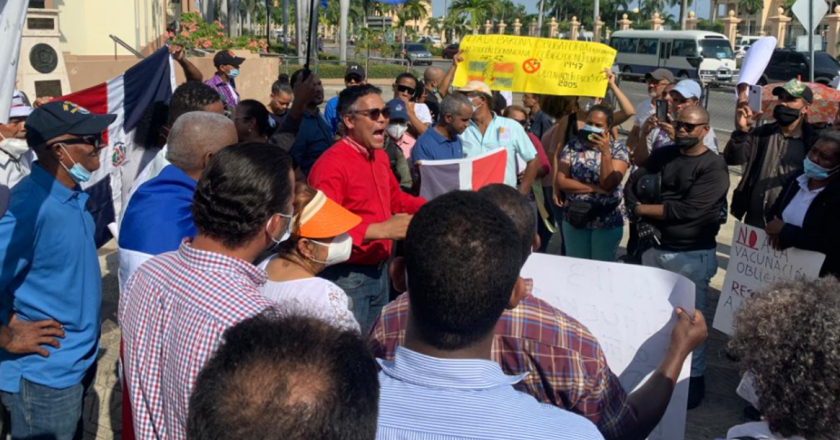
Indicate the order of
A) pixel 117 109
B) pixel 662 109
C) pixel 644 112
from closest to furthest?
pixel 117 109 → pixel 662 109 → pixel 644 112

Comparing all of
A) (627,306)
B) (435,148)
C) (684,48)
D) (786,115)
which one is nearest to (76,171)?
(627,306)

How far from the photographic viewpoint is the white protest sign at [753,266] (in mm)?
4383

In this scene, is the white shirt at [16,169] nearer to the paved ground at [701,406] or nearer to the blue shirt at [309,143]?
the paved ground at [701,406]

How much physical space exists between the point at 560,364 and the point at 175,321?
1.09 meters

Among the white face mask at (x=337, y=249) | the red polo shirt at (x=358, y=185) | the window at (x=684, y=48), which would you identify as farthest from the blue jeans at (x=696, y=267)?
the window at (x=684, y=48)

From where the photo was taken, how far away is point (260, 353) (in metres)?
1.28

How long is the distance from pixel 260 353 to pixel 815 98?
18.9ft

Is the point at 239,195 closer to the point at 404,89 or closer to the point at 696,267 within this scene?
the point at 696,267

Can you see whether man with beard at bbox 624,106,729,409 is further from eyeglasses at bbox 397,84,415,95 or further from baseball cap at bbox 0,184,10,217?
baseball cap at bbox 0,184,10,217

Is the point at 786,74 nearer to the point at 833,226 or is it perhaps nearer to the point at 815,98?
the point at 815,98

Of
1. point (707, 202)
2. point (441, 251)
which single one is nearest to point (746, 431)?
point (441, 251)

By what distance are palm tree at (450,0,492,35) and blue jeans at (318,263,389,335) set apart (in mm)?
71235

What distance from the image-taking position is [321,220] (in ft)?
9.35

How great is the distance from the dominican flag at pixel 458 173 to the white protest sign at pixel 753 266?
167cm
